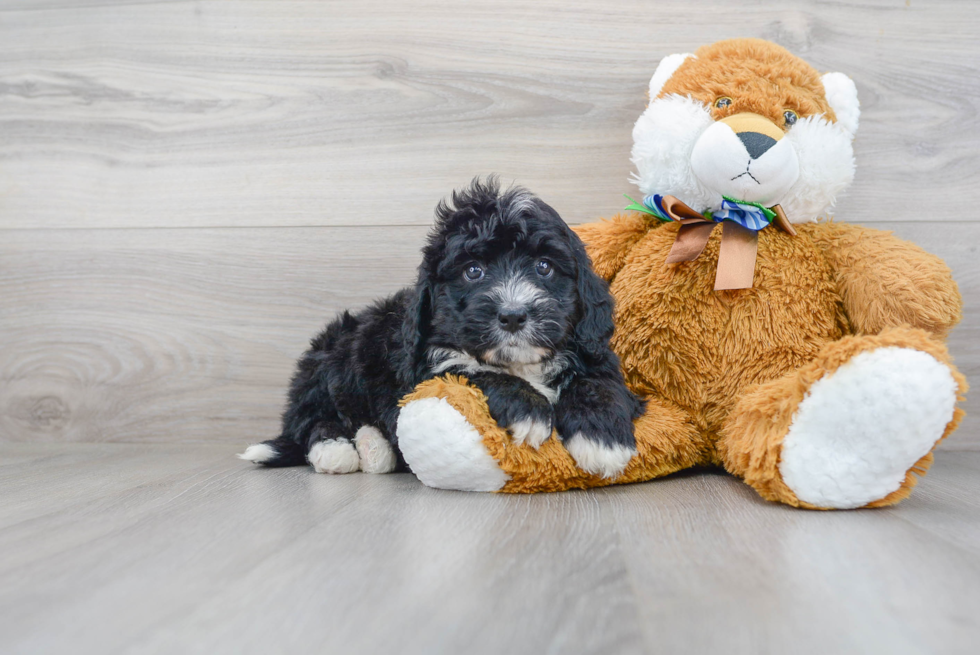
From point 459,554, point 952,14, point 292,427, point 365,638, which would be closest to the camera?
point 365,638

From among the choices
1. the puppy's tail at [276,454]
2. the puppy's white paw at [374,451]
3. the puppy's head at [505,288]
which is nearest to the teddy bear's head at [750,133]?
the puppy's head at [505,288]

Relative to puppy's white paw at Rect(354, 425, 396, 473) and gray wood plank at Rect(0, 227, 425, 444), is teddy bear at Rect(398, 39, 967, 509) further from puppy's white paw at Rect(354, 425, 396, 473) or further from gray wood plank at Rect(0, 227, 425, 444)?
gray wood plank at Rect(0, 227, 425, 444)

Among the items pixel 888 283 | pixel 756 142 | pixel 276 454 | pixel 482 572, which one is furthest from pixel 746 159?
pixel 276 454

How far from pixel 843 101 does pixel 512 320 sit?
3.13 feet

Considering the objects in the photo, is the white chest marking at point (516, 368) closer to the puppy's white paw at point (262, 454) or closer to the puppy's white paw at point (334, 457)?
the puppy's white paw at point (334, 457)

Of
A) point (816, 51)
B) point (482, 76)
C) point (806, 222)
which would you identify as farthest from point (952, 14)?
point (482, 76)

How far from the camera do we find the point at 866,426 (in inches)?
43.9

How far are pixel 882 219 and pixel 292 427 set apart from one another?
1.60 meters

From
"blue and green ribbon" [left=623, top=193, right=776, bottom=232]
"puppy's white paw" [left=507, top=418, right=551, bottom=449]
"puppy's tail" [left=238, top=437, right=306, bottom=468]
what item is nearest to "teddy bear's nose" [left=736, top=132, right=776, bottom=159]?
"blue and green ribbon" [left=623, top=193, right=776, bottom=232]

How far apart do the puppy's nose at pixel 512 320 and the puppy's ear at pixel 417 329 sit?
19 centimetres

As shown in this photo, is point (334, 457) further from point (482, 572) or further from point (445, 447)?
point (482, 572)

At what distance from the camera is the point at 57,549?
1.03 meters

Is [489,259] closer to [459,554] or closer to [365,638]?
[459,554]

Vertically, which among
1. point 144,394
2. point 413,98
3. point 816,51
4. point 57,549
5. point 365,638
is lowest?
point 144,394
